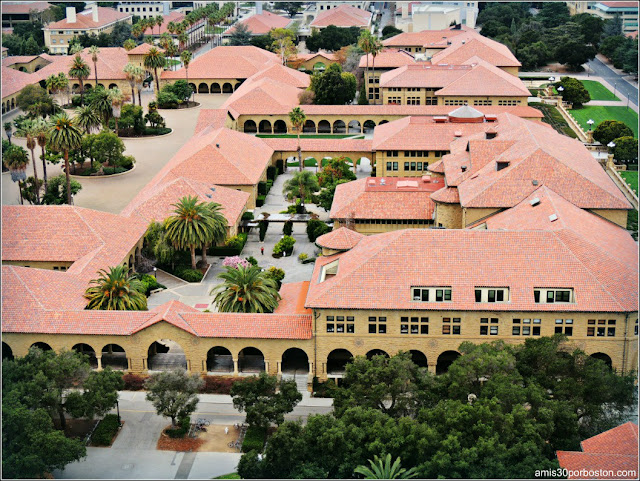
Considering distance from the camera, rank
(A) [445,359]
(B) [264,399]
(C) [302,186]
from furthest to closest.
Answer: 1. (C) [302,186]
2. (A) [445,359]
3. (B) [264,399]

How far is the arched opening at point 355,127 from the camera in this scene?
152188 millimetres

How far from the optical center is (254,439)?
6631 cm

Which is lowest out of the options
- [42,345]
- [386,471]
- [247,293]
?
[42,345]

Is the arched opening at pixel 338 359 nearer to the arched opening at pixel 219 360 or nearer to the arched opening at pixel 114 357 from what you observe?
the arched opening at pixel 219 360

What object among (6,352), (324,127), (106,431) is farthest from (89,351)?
(324,127)

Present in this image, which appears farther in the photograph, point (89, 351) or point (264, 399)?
point (89, 351)

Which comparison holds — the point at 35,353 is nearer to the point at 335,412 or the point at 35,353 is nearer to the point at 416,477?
the point at 335,412

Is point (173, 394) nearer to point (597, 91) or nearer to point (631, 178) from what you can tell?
point (631, 178)

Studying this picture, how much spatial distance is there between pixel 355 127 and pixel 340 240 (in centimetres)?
7440

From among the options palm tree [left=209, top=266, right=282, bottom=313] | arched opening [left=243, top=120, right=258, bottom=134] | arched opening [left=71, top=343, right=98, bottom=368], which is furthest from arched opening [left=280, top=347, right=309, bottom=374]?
arched opening [left=243, top=120, right=258, bottom=134]

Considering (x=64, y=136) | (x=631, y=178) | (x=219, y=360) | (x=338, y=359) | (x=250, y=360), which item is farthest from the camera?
(x=631, y=178)

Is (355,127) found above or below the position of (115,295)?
below

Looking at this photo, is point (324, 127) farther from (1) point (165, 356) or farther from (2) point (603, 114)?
(1) point (165, 356)

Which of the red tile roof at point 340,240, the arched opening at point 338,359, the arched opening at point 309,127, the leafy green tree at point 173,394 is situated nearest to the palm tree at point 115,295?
the leafy green tree at point 173,394
